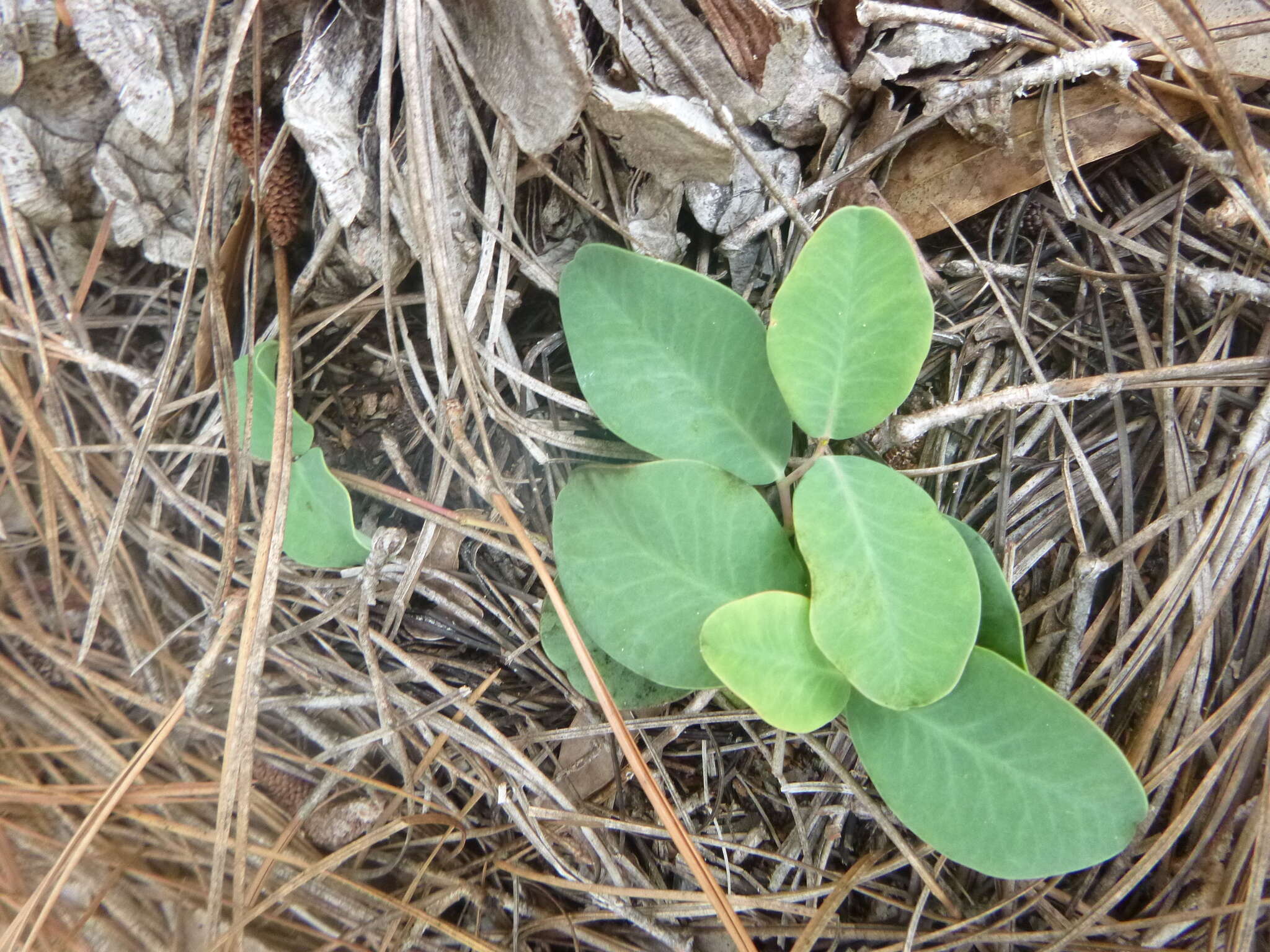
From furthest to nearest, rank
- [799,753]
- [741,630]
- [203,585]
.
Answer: [203,585] → [799,753] → [741,630]

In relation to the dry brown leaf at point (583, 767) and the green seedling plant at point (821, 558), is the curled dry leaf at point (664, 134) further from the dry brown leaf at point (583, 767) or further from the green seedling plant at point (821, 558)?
the dry brown leaf at point (583, 767)

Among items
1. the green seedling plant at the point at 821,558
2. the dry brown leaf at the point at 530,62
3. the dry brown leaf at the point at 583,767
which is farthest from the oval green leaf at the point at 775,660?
the dry brown leaf at the point at 530,62

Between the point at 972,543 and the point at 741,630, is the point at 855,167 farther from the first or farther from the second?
the point at 741,630

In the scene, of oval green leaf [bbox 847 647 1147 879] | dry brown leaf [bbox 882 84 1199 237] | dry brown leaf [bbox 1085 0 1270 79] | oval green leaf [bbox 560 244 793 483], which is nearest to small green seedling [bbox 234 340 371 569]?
oval green leaf [bbox 560 244 793 483]

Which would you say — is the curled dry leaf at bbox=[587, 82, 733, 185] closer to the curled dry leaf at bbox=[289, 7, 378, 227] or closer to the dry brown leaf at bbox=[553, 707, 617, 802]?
the curled dry leaf at bbox=[289, 7, 378, 227]

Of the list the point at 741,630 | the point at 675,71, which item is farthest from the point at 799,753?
the point at 675,71

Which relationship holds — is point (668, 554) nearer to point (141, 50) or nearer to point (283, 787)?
point (283, 787)

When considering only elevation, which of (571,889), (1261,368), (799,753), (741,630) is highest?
(1261,368)

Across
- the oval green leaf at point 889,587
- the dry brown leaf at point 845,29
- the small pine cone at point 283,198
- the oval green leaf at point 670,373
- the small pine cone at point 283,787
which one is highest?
the dry brown leaf at point 845,29
